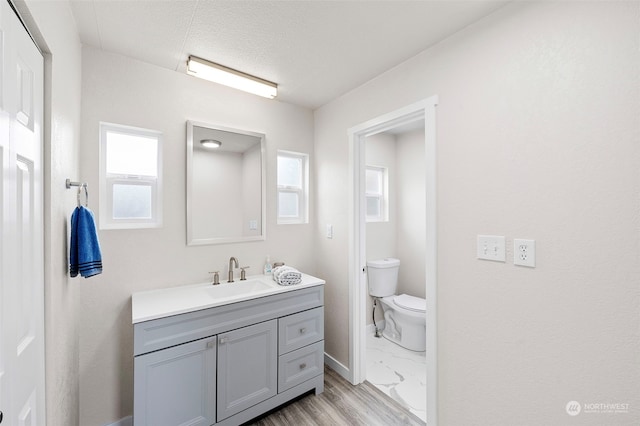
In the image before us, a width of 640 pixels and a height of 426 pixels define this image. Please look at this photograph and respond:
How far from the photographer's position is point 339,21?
1.46 metres

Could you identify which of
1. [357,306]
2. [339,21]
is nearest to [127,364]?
[357,306]

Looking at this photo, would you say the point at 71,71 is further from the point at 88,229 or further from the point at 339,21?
the point at 339,21

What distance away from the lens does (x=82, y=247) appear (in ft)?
4.31

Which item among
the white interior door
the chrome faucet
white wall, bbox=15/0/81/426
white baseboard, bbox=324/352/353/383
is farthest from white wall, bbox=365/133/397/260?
the white interior door

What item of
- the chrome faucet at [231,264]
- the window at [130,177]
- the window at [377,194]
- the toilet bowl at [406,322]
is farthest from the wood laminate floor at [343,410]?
the window at [377,194]

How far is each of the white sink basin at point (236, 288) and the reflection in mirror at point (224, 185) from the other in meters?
0.35

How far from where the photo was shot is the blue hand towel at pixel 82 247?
1.31 metres

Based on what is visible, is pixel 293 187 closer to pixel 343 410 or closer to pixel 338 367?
pixel 338 367

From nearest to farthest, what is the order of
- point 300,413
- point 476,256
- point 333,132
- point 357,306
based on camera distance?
A: point 476,256
point 300,413
point 357,306
point 333,132

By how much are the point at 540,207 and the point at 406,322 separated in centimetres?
193

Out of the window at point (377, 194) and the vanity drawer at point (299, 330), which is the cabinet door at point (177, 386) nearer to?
the vanity drawer at point (299, 330)

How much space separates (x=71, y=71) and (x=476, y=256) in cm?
233

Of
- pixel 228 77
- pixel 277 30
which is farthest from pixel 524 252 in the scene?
pixel 228 77

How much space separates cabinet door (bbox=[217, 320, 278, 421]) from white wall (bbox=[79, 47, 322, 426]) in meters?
0.58
